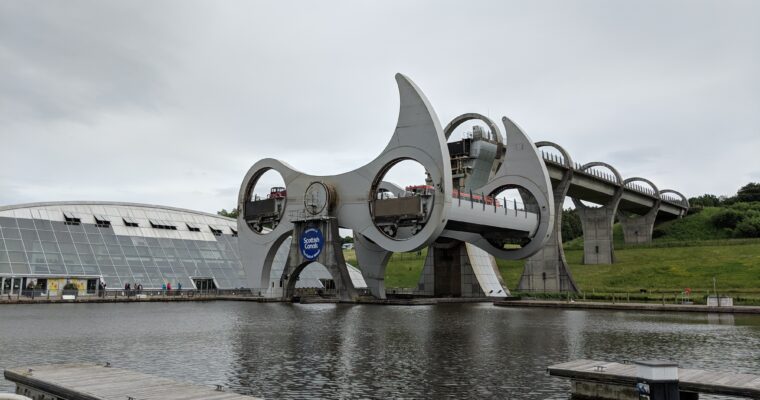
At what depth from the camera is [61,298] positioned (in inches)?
2248

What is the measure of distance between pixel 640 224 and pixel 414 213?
72.2 meters

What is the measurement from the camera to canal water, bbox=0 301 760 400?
665 inches

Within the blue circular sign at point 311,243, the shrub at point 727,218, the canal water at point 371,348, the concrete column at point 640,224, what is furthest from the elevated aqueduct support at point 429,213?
the shrub at point 727,218

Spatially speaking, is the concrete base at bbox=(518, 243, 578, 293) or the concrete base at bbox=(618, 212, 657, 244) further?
the concrete base at bbox=(618, 212, 657, 244)

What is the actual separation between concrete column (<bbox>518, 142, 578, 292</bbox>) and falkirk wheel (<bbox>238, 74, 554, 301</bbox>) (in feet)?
18.4

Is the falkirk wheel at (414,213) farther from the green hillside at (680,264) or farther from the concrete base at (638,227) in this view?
the concrete base at (638,227)

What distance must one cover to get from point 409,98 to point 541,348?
117 feet

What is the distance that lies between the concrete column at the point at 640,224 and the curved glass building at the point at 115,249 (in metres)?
60.5

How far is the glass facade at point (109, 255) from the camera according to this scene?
61.8 m

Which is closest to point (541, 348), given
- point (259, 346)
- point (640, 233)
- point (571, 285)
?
point (259, 346)

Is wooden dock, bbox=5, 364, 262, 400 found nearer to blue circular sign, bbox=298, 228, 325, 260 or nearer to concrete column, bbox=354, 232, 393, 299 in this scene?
blue circular sign, bbox=298, 228, 325, 260

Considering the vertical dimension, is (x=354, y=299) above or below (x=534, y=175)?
below

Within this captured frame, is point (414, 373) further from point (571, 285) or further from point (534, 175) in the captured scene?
point (571, 285)

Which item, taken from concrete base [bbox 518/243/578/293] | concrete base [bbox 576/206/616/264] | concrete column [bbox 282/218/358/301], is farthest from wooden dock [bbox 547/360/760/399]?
concrete base [bbox 576/206/616/264]
